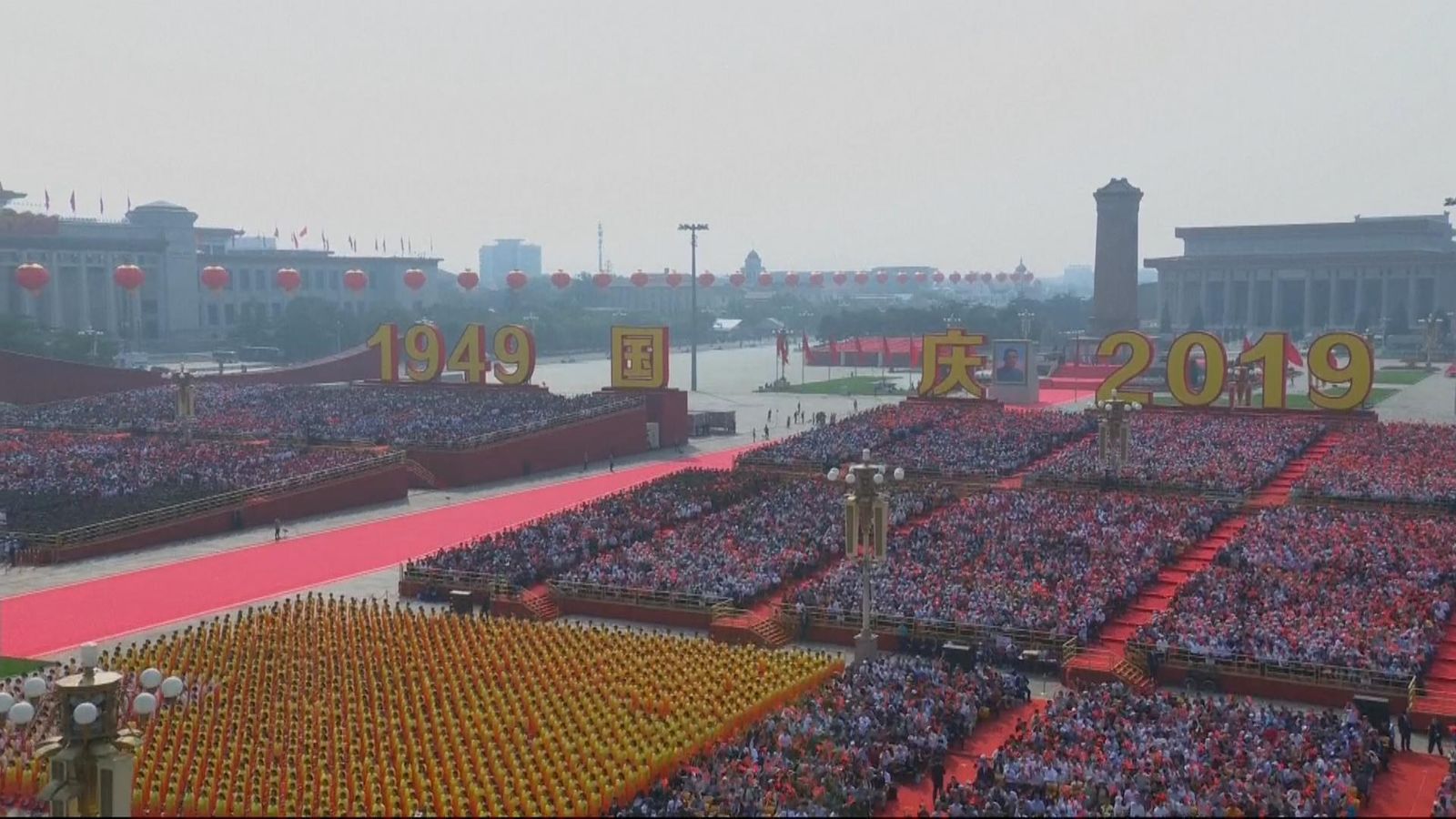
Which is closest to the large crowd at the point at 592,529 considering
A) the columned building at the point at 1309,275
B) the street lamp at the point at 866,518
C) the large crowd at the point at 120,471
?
the street lamp at the point at 866,518

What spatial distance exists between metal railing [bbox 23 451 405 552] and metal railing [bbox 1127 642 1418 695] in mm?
29237

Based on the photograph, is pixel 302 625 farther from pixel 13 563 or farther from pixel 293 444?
pixel 293 444

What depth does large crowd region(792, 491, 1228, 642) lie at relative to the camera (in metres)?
31.2

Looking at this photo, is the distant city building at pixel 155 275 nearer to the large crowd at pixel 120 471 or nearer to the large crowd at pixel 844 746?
the large crowd at pixel 120 471

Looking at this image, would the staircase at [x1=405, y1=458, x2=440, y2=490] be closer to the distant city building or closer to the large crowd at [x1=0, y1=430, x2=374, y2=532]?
the large crowd at [x1=0, y1=430, x2=374, y2=532]

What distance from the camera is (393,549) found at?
4247 cm

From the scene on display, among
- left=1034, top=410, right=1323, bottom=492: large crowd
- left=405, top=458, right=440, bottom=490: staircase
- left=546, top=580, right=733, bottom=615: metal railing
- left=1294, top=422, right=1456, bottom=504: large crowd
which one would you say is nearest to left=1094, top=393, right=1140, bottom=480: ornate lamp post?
left=1034, top=410, right=1323, bottom=492: large crowd

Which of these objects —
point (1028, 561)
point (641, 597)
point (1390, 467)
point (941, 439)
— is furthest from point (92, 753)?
point (941, 439)

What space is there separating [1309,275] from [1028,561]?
124931 mm

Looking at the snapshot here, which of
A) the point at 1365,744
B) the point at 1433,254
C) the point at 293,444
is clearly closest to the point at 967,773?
the point at 1365,744

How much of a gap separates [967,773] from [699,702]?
470 centimetres

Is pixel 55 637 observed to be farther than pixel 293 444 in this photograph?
No

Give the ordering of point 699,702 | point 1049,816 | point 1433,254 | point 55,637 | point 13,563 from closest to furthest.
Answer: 1. point 1049,816
2. point 699,702
3. point 55,637
4. point 13,563
5. point 1433,254

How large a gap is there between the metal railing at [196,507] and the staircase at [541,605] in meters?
14.7
